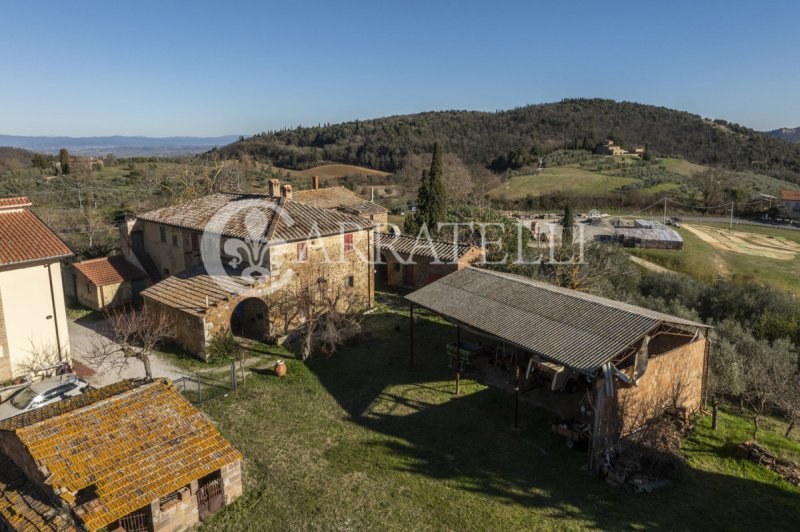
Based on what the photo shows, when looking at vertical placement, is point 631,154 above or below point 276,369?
above

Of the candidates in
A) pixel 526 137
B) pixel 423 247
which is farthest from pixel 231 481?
Answer: pixel 526 137

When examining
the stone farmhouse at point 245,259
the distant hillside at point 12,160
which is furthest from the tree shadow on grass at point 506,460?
the distant hillside at point 12,160

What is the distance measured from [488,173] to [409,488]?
251 feet

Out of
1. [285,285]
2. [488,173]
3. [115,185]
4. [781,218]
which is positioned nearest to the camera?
[285,285]

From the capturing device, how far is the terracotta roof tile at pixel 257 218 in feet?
72.4

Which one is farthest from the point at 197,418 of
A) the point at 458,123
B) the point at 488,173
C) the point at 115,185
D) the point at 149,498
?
the point at 458,123

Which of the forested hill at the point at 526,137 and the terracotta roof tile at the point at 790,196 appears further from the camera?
the forested hill at the point at 526,137

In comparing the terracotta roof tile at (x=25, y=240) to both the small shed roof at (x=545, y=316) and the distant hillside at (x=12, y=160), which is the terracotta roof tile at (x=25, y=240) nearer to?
the small shed roof at (x=545, y=316)

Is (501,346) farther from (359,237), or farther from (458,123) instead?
(458,123)

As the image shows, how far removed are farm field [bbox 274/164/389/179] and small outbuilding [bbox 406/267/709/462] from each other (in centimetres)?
6742

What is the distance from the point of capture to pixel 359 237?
24.9m

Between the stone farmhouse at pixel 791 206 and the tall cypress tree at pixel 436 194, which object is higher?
the tall cypress tree at pixel 436 194

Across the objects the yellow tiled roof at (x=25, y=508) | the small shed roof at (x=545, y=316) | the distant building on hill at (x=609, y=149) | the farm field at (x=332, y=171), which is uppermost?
the distant building on hill at (x=609, y=149)

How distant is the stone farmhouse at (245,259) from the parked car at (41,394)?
4575 millimetres
